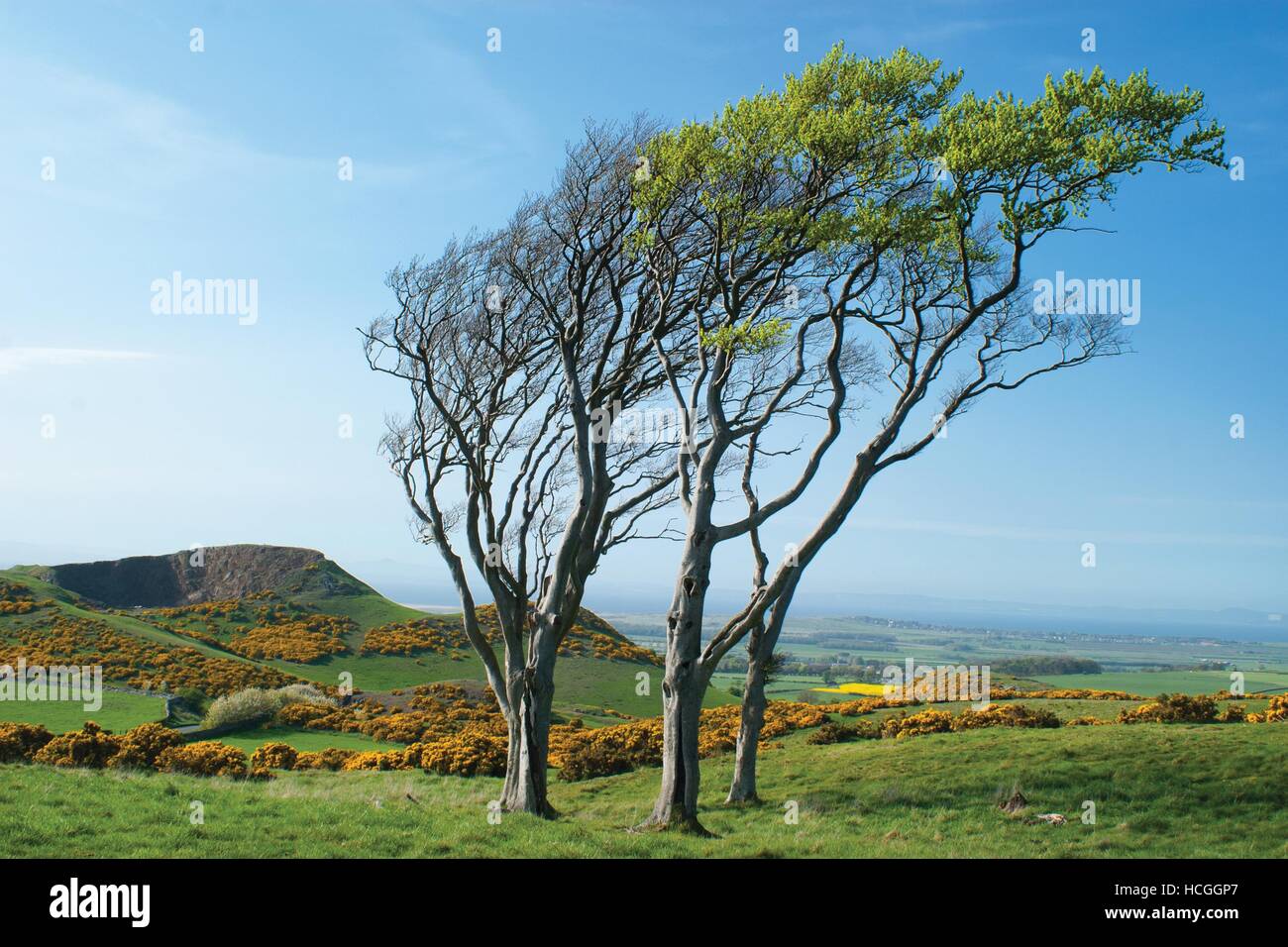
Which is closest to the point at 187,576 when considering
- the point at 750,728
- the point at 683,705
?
the point at 750,728

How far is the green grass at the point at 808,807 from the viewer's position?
11.0 metres

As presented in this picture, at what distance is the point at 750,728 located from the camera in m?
18.8

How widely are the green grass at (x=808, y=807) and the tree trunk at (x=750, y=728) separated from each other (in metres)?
0.63

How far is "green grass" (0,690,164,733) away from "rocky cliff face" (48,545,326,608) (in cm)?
2685

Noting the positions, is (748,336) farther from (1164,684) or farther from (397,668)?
(1164,684)

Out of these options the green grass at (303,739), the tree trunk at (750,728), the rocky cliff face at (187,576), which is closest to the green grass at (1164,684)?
the tree trunk at (750,728)

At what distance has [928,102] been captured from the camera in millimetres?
15953

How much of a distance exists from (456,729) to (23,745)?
46.7ft

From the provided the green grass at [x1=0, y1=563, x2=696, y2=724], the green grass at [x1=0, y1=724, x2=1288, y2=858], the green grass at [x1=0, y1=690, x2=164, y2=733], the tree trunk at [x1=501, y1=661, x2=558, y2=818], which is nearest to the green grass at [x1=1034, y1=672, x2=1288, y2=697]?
the green grass at [x1=0, y1=563, x2=696, y2=724]

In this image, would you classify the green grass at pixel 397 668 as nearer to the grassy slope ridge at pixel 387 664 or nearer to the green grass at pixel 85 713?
the grassy slope ridge at pixel 387 664

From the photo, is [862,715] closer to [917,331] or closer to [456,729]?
[456,729]

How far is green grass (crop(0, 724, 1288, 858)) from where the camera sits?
36.1ft
